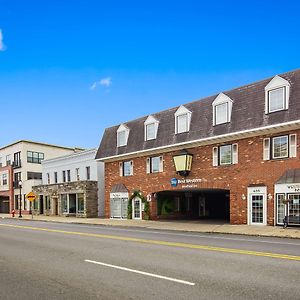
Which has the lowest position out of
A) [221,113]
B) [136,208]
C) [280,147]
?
[136,208]

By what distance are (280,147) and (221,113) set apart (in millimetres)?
4994

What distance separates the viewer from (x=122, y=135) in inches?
1325

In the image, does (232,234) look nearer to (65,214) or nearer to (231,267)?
(231,267)

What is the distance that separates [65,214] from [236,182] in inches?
917

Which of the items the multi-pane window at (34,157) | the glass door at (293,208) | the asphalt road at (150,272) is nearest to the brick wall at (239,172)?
the glass door at (293,208)

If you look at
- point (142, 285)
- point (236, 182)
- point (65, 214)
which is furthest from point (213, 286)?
point (65, 214)

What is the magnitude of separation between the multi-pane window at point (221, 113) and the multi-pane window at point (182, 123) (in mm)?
2850

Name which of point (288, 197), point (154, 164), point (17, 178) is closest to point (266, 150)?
point (288, 197)

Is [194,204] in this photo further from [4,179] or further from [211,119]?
[4,179]

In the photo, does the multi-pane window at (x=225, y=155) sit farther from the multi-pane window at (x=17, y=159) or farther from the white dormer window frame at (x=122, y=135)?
the multi-pane window at (x=17, y=159)

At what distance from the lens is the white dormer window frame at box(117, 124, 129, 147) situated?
33188mm

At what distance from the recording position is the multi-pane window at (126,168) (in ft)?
106

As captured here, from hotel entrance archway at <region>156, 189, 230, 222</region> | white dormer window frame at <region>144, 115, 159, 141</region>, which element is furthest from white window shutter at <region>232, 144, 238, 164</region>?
white dormer window frame at <region>144, 115, 159, 141</region>

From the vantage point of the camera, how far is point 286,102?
21609mm
